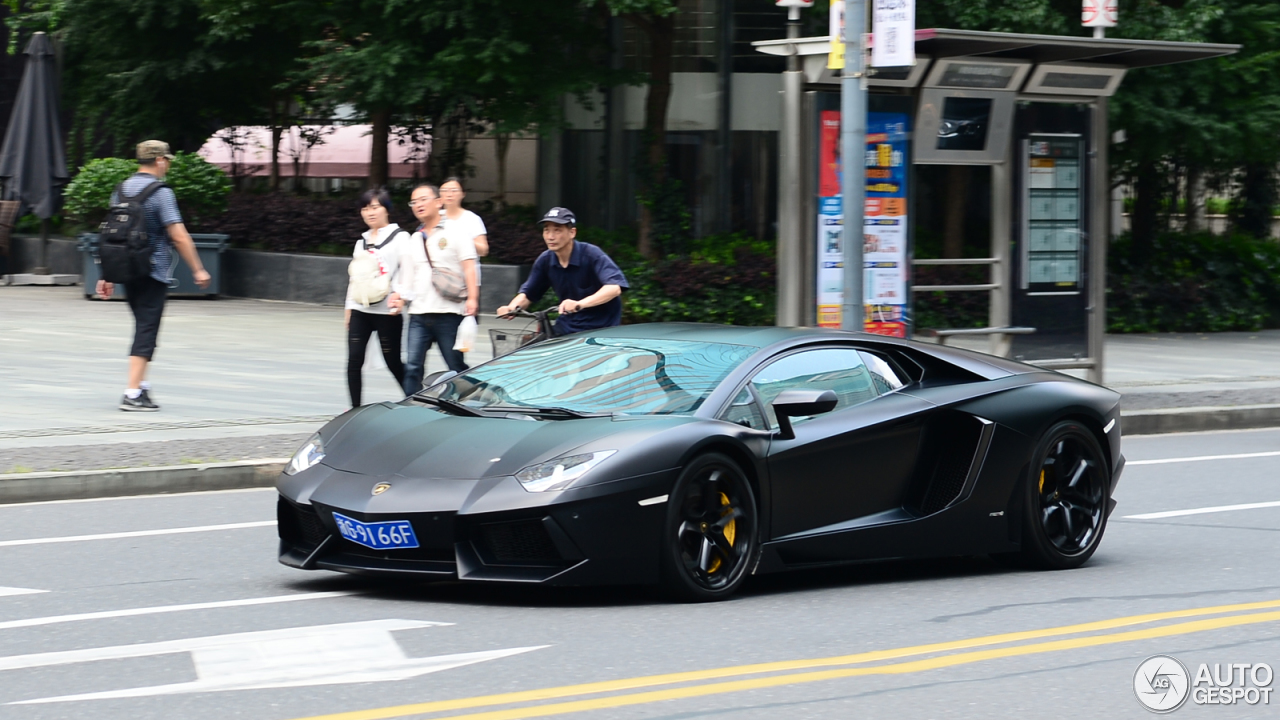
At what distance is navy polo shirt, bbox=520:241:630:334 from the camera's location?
10.7 metres

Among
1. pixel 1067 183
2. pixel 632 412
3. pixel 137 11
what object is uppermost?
pixel 137 11

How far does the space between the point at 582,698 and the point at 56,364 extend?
1075cm

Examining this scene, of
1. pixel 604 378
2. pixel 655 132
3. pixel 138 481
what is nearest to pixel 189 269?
pixel 655 132

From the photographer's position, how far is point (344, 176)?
26.6m

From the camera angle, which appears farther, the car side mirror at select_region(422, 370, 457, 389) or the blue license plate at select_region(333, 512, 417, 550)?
the car side mirror at select_region(422, 370, 457, 389)

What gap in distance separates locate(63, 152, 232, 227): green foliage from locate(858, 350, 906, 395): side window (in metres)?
15.8

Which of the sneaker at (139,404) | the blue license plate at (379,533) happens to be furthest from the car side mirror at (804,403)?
the sneaker at (139,404)

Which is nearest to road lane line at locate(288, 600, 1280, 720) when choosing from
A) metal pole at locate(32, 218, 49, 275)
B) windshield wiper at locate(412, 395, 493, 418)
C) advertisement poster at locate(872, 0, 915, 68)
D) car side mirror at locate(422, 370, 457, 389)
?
windshield wiper at locate(412, 395, 493, 418)

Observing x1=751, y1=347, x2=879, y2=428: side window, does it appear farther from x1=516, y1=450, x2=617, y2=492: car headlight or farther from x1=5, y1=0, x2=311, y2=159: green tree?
x1=5, y1=0, x2=311, y2=159: green tree

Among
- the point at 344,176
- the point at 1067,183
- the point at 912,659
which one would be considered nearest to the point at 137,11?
the point at 344,176

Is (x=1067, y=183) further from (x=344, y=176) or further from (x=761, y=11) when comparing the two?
(x=344, y=176)

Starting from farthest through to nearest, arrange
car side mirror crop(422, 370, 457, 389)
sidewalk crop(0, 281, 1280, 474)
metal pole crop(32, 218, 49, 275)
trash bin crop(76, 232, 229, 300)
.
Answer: metal pole crop(32, 218, 49, 275) < trash bin crop(76, 232, 229, 300) < sidewalk crop(0, 281, 1280, 474) < car side mirror crop(422, 370, 457, 389)

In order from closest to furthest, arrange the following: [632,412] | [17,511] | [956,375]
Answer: [632,412] < [956,375] < [17,511]

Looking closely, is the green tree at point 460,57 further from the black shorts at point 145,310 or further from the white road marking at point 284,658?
the white road marking at point 284,658
